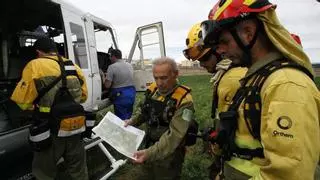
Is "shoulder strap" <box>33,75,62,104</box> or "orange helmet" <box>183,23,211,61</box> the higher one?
"orange helmet" <box>183,23,211,61</box>

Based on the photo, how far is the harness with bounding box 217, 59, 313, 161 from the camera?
145 cm

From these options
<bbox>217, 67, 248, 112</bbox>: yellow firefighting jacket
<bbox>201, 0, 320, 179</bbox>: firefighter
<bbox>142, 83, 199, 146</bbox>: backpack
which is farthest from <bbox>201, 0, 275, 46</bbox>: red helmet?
<bbox>142, 83, 199, 146</bbox>: backpack

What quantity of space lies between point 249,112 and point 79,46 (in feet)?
15.5

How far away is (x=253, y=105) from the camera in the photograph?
1461 millimetres

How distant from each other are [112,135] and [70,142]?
1.18m

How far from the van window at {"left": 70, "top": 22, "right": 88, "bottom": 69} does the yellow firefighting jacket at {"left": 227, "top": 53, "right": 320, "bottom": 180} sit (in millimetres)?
4575

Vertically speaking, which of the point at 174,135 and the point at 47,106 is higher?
the point at 47,106

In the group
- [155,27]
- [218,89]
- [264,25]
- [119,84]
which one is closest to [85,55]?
[119,84]

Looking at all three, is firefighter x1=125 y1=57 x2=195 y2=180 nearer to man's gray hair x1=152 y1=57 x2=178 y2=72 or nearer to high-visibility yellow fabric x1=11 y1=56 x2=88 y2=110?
man's gray hair x1=152 y1=57 x2=178 y2=72

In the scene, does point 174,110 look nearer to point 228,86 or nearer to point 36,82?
point 228,86

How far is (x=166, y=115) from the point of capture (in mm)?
3068

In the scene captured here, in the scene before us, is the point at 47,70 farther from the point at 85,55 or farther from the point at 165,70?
the point at 85,55

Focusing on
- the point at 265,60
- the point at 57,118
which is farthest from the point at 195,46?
the point at 57,118

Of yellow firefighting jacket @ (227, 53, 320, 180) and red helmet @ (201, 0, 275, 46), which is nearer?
yellow firefighting jacket @ (227, 53, 320, 180)
